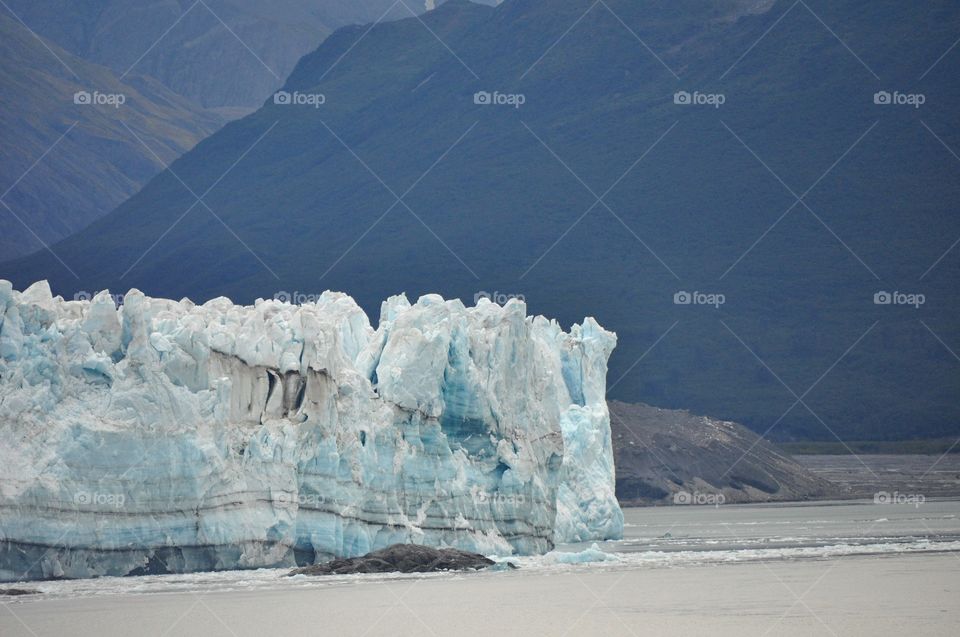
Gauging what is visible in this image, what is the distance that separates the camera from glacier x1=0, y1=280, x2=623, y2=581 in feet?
87.4

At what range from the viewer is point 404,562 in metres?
28.7

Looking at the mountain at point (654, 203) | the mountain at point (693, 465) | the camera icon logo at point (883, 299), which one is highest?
the mountain at point (654, 203)

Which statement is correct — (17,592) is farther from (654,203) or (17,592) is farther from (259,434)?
(654,203)

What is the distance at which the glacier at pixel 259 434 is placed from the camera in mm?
26625

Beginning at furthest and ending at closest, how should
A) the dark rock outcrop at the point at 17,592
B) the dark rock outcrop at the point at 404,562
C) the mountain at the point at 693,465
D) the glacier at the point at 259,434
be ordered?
the mountain at the point at 693,465 → the dark rock outcrop at the point at 404,562 → the glacier at the point at 259,434 → the dark rock outcrop at the point at 17,592

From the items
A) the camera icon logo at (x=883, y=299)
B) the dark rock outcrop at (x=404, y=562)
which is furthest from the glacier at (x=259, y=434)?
the camera icon logo at (x=883, y=299)

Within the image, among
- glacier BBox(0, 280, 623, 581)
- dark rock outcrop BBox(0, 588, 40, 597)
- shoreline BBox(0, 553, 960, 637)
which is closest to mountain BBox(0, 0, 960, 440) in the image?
glacier BBox(0, 280, 623, 581)

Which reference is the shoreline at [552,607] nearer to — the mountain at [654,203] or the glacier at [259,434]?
the glacier at [259,434]

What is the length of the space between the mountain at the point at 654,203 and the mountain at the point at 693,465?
142ft

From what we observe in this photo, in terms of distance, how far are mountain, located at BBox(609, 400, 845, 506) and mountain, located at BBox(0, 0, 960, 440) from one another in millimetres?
43244

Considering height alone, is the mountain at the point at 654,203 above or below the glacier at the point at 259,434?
above

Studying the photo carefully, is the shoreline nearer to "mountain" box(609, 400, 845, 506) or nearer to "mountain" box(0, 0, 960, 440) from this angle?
"mountain" box(609, 400, 845, 506)

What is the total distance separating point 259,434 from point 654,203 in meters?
112

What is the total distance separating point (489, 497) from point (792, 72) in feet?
390
